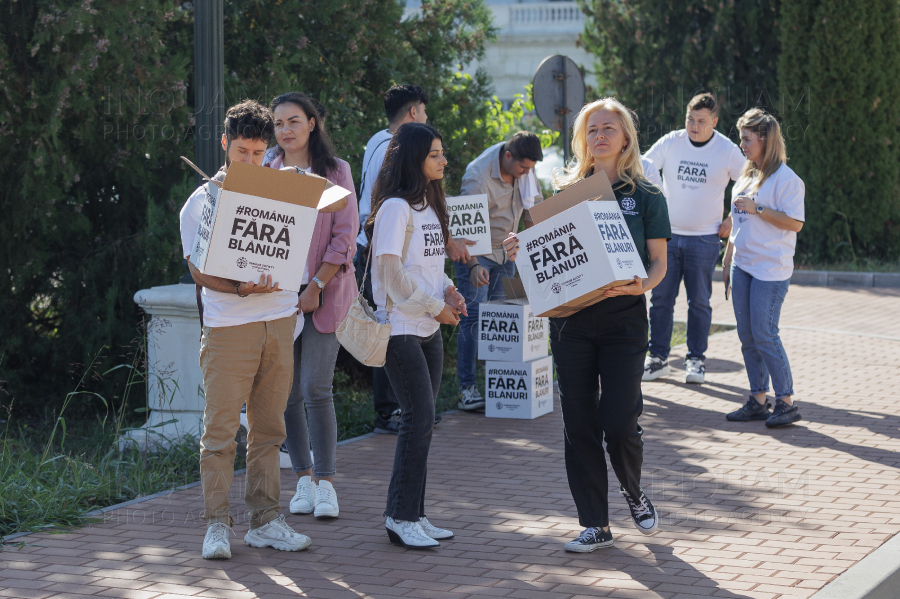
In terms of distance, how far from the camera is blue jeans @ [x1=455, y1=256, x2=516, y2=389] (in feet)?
26.5

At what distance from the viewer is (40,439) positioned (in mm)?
7980

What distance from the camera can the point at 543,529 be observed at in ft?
16.8

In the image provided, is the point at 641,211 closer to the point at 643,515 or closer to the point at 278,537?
the point at 643,515

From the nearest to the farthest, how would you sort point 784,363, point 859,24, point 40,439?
point 784,363, point 40,439, point 859,24

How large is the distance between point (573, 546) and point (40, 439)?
4.88 m

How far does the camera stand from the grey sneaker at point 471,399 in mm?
8008

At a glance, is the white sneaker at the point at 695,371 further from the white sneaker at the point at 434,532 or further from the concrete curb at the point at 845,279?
the concrete curb at the point at 845,279

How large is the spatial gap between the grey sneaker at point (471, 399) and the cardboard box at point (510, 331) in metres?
0.33

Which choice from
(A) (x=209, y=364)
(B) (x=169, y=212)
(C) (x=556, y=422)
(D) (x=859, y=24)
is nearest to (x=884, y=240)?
(D) (x=859, y=24)

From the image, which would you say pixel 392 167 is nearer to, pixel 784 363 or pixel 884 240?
pixel 784 363

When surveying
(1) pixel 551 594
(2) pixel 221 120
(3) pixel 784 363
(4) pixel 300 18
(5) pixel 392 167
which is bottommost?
(1) pixel 551 594

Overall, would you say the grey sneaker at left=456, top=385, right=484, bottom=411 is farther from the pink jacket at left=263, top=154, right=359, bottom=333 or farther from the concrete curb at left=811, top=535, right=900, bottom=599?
the concrete curb at left=811, top=535, right=900, bottom=599

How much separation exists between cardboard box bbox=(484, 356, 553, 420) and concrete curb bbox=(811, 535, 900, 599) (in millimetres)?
3360

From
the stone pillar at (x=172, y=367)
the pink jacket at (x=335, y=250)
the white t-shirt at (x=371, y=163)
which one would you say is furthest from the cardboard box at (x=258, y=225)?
the stone pillar at (x=172, y=367)
